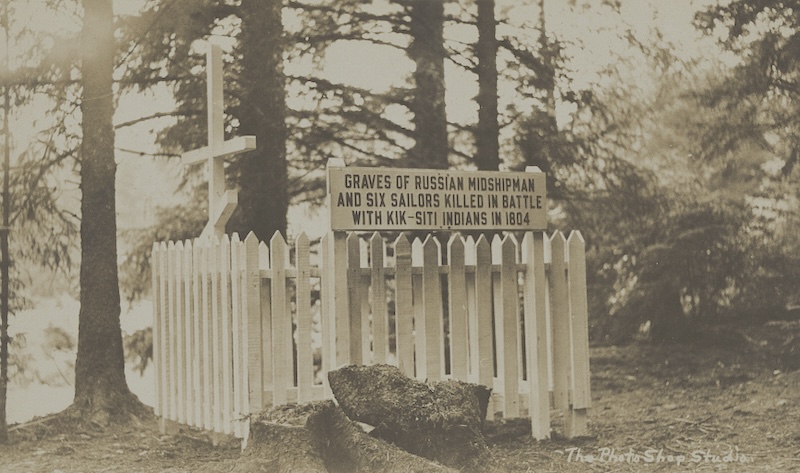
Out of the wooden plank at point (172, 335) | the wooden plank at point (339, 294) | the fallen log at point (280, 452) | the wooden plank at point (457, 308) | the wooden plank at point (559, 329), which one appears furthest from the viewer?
the wooden plank at point (172, 335)

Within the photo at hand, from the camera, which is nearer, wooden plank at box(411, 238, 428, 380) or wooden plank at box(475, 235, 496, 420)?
wooden plank at box(411, 238, 428, 380)

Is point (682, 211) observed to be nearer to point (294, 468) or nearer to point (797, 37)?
point (797, 37)

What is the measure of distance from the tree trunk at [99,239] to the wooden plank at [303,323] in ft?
8.06

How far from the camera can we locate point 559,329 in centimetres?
703

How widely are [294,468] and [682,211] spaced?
7.11 meters

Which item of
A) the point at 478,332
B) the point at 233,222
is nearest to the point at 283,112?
the point at 233,222

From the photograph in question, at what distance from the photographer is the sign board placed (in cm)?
606

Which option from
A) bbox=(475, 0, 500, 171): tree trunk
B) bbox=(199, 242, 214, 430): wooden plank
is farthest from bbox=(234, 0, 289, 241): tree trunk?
bbox=(475, 0, 500, 171): tree trunk

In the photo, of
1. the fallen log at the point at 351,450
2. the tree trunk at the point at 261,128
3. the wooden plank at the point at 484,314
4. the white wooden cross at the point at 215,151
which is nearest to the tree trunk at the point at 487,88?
the tree trunk at the point at 261,128

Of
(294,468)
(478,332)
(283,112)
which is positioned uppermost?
(283,112)

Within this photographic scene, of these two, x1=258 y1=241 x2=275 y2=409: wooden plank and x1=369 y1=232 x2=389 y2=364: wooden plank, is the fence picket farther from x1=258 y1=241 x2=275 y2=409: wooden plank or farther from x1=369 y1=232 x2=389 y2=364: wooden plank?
x1=369 y1=232 x2=389 y2=364: wooden plank

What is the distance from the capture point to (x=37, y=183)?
784cm

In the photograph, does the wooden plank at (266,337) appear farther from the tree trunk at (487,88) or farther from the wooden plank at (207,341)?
the tree trunk at (487,88)

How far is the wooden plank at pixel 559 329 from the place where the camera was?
7016mm
